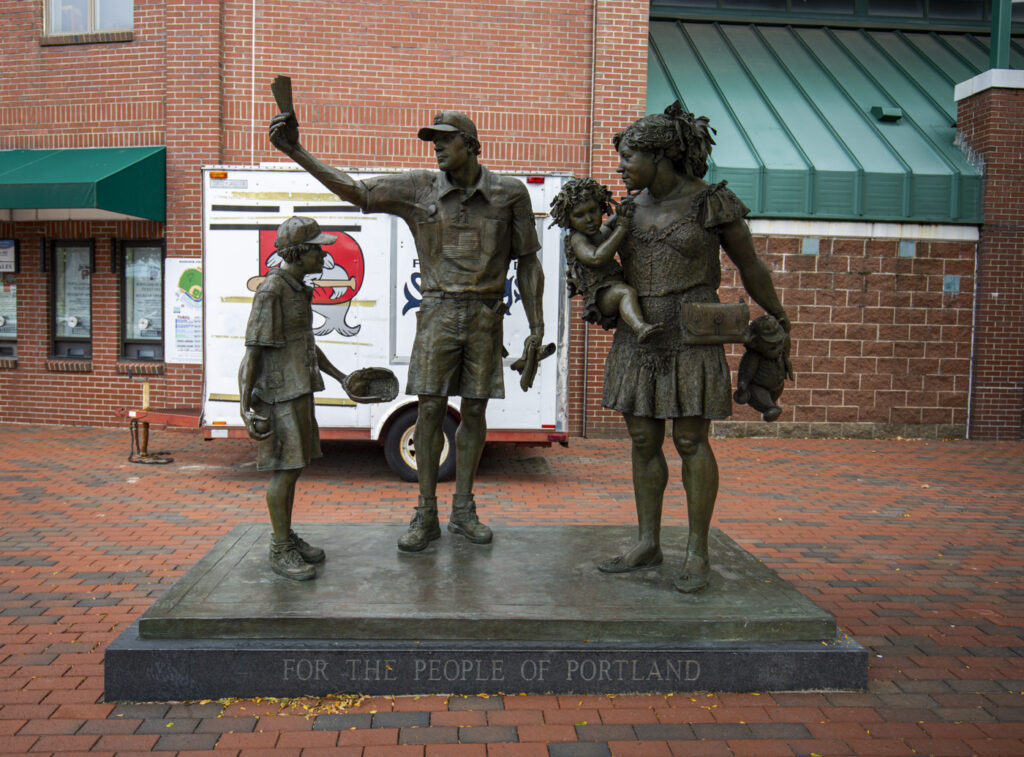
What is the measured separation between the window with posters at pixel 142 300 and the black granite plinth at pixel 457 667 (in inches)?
344

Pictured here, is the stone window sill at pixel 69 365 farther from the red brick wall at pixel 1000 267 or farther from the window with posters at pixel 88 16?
the red brick wall at pixel 1000 267

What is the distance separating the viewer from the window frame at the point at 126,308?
11.4 meters

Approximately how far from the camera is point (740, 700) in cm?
353

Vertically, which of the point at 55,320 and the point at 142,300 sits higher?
the point at 142,300

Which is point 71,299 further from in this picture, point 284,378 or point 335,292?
point 284,378

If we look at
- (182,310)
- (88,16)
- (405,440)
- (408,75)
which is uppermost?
(88,16)

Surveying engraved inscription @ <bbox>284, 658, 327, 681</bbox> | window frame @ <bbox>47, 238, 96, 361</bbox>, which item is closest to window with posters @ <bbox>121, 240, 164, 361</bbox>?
window frame @ <bbox>47, 238, 96, 361</bbox>

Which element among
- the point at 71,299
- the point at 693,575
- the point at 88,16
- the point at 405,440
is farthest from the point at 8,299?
the point at 693,575

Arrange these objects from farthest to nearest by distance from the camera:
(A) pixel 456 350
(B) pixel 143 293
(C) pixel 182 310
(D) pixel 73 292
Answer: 1. (D) pixel 73 292
2. (B) pixel 143 293
3. (C) pixel 182 310
4. (A) pixel 456 350

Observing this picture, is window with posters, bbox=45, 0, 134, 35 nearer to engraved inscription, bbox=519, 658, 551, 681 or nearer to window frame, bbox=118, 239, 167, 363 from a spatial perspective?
window frame, bbox=118, 239, 167, 363

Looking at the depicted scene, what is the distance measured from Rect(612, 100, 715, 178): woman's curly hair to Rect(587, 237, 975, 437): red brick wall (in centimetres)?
710

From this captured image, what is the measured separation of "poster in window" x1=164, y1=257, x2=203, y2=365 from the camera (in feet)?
34.8

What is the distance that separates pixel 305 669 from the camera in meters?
3.50

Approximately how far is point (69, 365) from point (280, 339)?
9.00 meters
